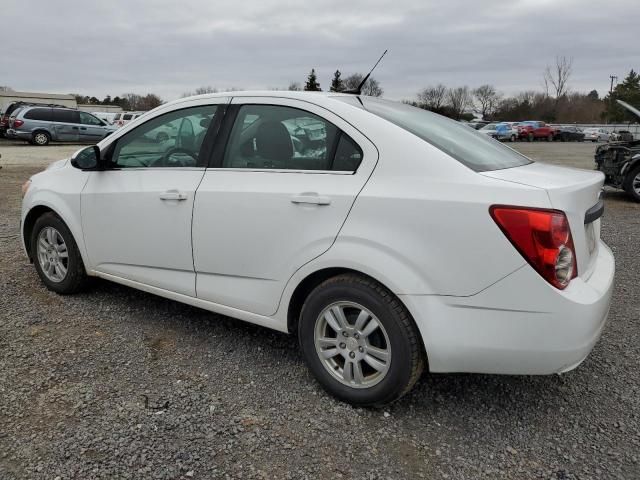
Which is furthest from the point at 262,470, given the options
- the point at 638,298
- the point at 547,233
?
the point at 638,298

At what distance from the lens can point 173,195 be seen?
3223 millimetres

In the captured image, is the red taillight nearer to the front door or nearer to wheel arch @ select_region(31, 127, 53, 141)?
the front door

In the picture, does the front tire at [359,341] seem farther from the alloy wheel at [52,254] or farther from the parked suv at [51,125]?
the parked suv at [51,125]

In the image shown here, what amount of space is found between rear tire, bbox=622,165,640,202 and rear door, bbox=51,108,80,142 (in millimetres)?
21915

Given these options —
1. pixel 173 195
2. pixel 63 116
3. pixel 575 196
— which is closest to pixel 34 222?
pixel 173 195

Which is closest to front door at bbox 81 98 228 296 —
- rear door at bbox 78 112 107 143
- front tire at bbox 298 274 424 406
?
front tire at bbox 298 274 424 406

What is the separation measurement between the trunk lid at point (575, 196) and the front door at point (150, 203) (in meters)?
1.78

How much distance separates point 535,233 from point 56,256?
3.55 metres

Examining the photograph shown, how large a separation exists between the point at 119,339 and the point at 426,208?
7.53 ft

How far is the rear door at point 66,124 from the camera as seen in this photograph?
917 inches

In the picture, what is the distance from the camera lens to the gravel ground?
233 centimetres

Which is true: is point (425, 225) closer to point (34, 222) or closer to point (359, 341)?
point (359, 341)

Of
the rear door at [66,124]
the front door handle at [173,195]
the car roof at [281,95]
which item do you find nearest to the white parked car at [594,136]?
the rear door at [66,124]

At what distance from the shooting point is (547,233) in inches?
87.8
